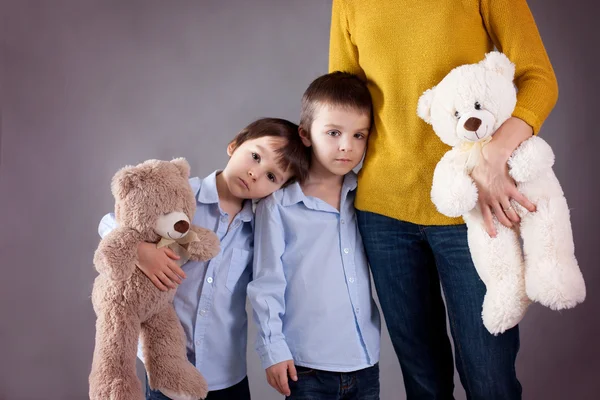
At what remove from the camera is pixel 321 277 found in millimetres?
1625

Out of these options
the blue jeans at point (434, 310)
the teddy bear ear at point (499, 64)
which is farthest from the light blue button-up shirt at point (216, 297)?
the teddy bear ear at point (499, 64)

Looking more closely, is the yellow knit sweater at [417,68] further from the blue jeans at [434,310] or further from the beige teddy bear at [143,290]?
the beige teddy bear at [143,290]

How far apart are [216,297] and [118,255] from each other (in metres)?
0.32

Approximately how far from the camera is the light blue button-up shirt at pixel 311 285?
159 cm

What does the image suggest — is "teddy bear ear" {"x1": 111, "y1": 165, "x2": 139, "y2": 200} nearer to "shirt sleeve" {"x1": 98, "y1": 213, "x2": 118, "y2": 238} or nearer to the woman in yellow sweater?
"shirt sleeve" {"x1": 98, "y1": 213, "x2": 118, "y2": 238}

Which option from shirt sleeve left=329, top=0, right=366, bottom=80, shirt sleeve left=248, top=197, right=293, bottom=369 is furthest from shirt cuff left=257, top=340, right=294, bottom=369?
shirt sleeve left=329, top=0, right=366, bottom=80

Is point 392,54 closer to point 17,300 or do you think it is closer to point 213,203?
point 213,203

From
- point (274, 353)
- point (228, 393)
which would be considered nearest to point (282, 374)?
point (274, 353)

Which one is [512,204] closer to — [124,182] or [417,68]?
[417,68]

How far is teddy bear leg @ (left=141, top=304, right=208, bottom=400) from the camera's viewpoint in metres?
1.47

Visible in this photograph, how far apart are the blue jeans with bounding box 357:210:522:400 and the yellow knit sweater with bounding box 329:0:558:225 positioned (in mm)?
54

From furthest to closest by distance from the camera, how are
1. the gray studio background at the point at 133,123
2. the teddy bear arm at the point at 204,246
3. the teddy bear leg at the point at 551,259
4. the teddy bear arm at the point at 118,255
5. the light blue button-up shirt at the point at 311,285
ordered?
1. the gray studio background at the point at 133,123
2. the light blue button-up shirt at the point at 311,285
3. the teddy bear arm at the point at 204,246
4. the teddy bear arm at the point at 118,255
5. the teddy bear leg at the point at 551,259

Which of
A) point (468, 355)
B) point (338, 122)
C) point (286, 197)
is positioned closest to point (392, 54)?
point (338, 122)

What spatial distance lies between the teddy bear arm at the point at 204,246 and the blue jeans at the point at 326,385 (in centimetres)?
38
